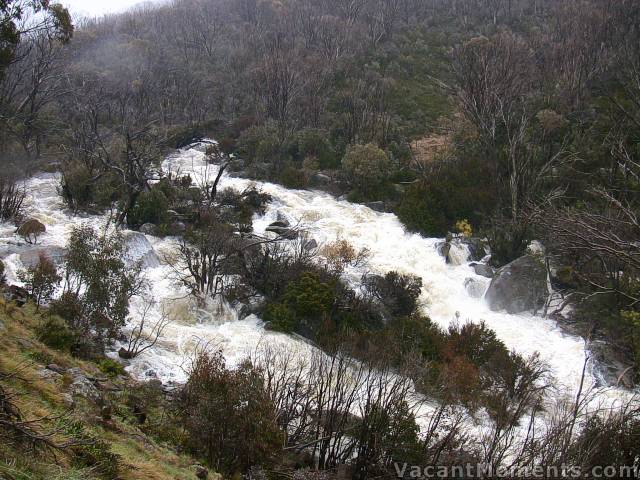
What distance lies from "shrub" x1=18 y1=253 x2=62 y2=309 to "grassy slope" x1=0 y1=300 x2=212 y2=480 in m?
2.46

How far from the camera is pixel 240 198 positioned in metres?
22.0

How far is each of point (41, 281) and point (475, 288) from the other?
13662mm

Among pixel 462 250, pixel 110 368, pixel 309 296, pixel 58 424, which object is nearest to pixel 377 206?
pixel 462 250

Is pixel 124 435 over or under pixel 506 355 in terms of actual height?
over

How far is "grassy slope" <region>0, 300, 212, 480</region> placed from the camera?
4379 millimetres

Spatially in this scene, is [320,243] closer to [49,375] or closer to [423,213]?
[423,213]

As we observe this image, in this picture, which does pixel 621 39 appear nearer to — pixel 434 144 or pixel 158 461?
pixel 434 144

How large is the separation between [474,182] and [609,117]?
828cm

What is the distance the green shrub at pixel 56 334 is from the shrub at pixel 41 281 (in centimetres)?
197

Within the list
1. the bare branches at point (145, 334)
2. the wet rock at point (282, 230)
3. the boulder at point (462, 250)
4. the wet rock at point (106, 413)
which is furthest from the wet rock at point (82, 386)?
the boulder at point (462, 250)

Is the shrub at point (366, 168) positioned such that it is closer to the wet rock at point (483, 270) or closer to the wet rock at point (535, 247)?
the wet rock at point (483, 270)

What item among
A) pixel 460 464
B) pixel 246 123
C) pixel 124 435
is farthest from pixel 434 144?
pixel 124 435

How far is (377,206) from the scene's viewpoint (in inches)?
896

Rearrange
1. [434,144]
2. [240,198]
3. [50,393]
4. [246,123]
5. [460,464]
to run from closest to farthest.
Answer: [50,393], [460,464], [240,198], [434,144], [246,123]
